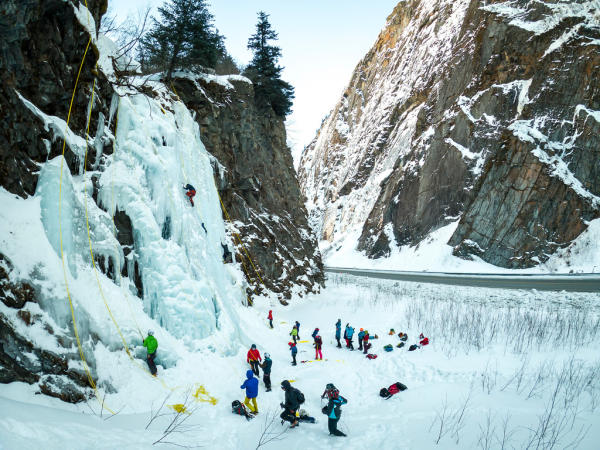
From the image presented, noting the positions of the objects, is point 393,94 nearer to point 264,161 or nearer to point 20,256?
point 264,161

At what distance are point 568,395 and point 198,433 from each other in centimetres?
739

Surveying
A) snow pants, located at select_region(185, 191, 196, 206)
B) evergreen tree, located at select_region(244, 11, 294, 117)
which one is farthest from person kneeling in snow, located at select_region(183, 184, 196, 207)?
evergreen tree, located at select_region(244, 11, 294, 117)

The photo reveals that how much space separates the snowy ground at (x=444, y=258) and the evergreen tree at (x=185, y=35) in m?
23.7

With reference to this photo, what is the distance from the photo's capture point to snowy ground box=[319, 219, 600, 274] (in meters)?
21.9

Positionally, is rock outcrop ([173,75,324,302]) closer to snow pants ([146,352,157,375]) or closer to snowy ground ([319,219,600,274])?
snow pants ([146,352,157,375])

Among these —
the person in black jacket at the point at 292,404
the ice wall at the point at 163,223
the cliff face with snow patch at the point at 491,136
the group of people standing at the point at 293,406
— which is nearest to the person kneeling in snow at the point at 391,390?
the group of people standing at the point at 293,406

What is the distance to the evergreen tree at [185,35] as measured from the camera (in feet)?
51.7

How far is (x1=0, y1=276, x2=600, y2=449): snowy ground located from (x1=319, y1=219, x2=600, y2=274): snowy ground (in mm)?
11379

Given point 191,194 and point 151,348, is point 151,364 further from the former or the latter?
point 191,194

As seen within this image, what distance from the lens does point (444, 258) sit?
2802 centimetres

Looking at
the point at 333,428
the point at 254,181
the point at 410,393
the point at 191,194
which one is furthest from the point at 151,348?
the point at 254,181

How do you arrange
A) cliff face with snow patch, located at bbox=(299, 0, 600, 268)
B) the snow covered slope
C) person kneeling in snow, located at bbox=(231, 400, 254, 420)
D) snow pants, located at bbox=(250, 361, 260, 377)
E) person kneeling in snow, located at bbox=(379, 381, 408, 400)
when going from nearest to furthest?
the snow covered slope < person kneeling in snow, located at bbox=(231, 400, 254, 420) < person kneeling in snow, located at bbox=(379, 381, 408, 400) < snow pants, located at bbox=(250, 361, 260, 377) < cliff face with snow patch, located at bbox=(299, 0, 600, 268)

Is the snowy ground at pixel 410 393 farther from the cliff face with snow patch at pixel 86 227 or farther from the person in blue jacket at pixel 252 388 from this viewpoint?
the cliff face with snow patch at pixel 86 227

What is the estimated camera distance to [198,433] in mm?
→ 5730
